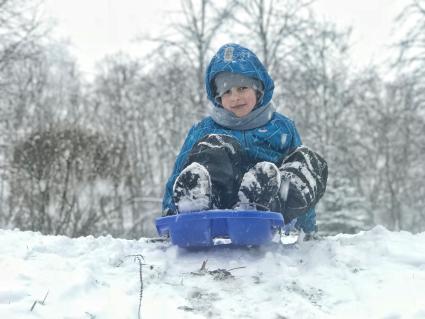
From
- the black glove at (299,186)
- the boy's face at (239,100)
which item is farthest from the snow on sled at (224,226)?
the boy's face at (239,100)

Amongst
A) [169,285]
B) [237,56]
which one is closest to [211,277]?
[169,285]

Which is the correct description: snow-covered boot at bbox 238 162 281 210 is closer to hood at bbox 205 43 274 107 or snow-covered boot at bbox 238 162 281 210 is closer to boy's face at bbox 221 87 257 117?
boy's face at bbox 221 87 257 117

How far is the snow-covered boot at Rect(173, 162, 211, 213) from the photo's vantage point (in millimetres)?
2230

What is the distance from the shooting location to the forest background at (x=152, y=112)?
8461mm

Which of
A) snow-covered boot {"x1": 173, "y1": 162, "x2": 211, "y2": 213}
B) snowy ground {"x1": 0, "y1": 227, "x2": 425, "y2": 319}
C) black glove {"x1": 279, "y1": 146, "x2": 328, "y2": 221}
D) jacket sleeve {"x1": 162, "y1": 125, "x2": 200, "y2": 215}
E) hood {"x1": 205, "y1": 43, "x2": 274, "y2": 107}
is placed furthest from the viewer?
hood {"x1": 205, "y1": 43, "x2": 274, "y2": 107}

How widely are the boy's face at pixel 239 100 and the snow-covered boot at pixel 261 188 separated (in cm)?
65

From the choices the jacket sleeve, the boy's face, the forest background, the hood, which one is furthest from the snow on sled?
the forest background

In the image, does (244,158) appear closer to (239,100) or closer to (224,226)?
(239,100)

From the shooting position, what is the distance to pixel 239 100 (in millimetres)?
2850

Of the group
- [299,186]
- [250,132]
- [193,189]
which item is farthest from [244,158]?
[193,189]

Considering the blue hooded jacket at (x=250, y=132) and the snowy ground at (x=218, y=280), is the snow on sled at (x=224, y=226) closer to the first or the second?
the snowy ground at (x=218, y=280)

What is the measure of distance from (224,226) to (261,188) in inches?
9.9

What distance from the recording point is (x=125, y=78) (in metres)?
24.9

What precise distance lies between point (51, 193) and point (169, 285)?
7129 mm
